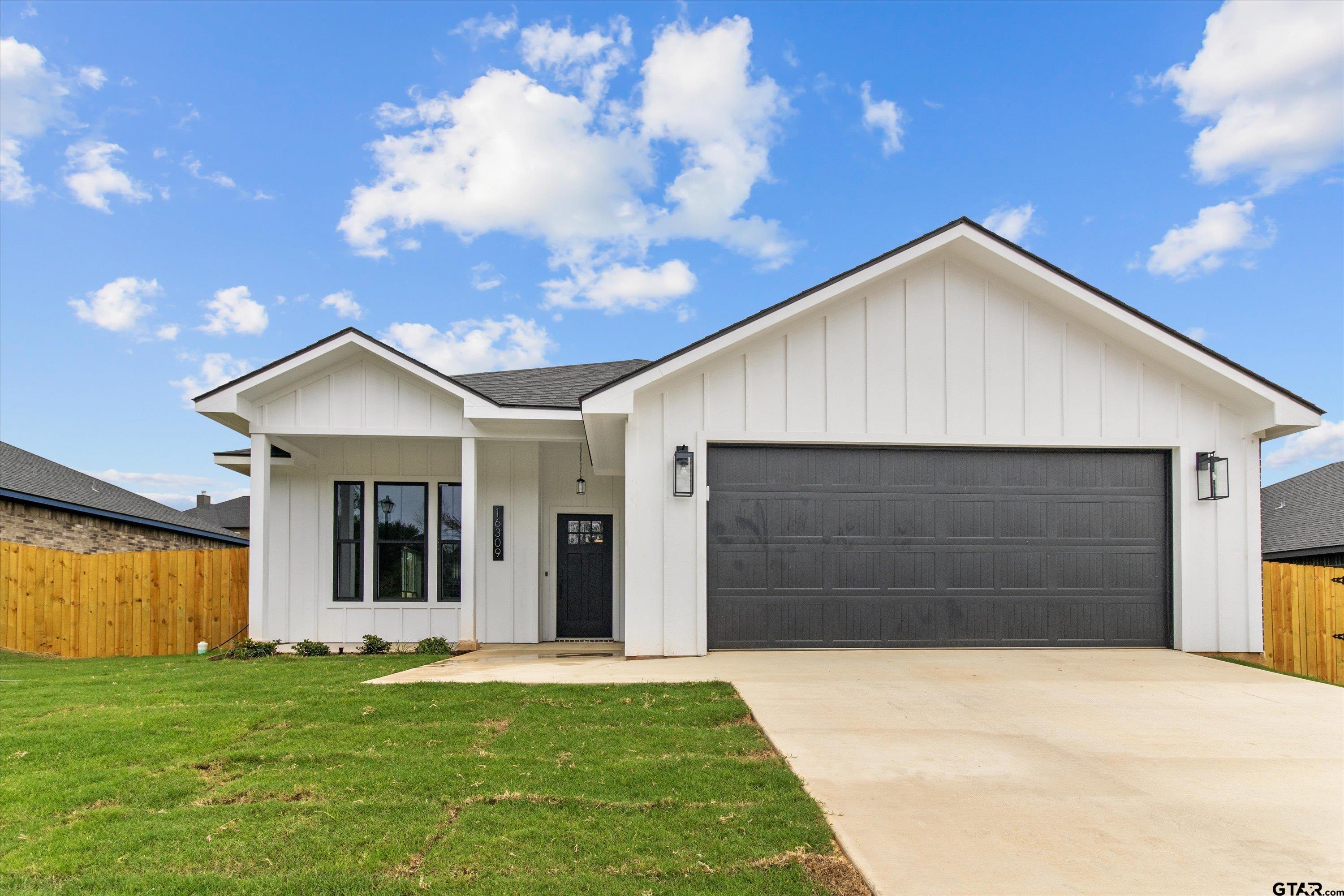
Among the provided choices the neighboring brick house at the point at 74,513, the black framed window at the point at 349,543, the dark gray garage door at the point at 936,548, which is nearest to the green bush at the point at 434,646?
the black framed window at the point at 349,543

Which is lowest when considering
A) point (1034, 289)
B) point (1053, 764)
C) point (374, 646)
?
point (374, 646)

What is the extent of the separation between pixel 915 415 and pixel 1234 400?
155 inches

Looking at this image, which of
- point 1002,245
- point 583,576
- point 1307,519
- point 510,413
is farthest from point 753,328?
point 1307,519

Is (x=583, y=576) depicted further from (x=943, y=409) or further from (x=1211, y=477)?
(x=1211, y=477)

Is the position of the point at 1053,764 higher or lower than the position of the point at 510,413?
lower

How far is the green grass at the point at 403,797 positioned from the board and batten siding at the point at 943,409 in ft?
8.26

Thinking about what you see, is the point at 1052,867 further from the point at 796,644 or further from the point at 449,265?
the point at 449,265

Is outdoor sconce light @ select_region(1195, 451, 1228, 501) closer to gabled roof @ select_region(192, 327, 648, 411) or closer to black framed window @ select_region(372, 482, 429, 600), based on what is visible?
gabled roof @ select_region(192, 327, 648, 411)

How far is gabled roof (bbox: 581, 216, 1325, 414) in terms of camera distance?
27.4 ft

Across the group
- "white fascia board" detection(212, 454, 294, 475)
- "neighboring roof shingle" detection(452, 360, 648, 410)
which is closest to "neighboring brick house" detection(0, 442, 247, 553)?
"white fascia board" detection(212, 454, 294, 475)

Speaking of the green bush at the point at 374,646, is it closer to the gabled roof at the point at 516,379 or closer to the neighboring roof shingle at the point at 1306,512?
the gabled roof at the point at 516,379

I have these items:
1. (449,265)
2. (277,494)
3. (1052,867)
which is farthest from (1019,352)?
(449,265)

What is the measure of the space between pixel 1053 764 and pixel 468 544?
7672 millimetres

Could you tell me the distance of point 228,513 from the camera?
33.3 metres
